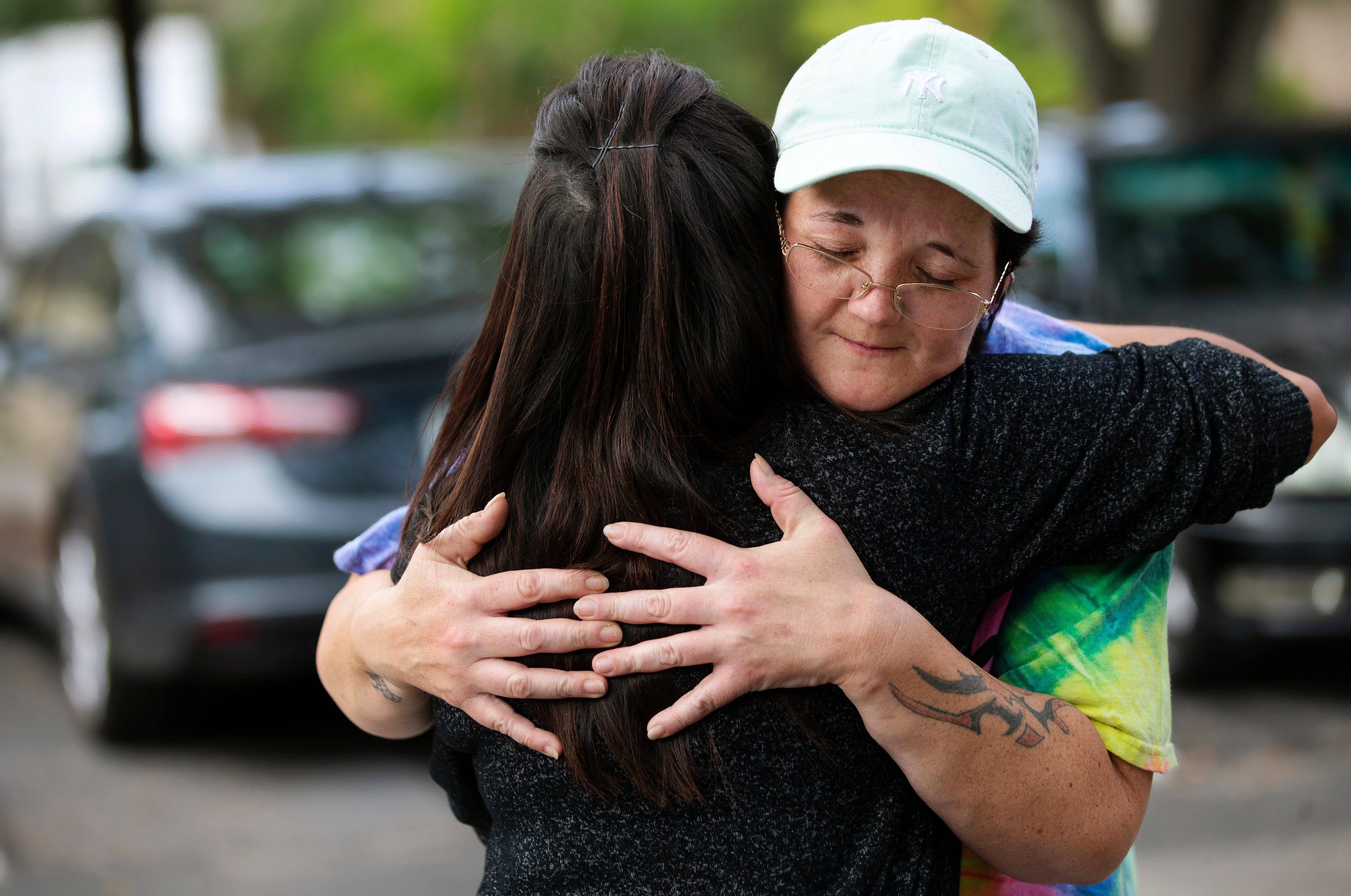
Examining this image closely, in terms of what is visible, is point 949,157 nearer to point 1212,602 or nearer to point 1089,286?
point 1212,602

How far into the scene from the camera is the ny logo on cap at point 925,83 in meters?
1.42

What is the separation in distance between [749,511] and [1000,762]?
350mm

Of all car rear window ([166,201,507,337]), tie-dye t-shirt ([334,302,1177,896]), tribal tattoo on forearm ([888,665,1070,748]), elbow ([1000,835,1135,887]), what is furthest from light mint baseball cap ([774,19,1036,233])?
car rear window ([166,201,507,337])

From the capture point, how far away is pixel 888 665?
1.36 m

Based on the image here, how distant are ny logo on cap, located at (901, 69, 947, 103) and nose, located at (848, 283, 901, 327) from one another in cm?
19

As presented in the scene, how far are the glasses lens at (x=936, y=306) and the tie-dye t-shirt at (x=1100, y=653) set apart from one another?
108mm

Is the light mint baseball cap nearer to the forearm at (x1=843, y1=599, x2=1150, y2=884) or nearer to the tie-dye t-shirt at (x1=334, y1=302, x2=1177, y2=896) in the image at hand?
the tie-dye t-shirt at (x1=334, y1=302, x2=1177, y2=896)

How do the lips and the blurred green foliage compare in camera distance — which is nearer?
the lips

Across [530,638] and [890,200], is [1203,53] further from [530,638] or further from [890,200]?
[530,638]

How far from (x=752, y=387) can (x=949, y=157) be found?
30 cm

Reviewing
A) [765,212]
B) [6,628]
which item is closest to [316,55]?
[6,628]

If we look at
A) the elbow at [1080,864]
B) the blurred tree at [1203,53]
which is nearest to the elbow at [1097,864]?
the elbow at [1080,864]

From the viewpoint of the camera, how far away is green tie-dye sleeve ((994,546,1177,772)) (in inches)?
58.1

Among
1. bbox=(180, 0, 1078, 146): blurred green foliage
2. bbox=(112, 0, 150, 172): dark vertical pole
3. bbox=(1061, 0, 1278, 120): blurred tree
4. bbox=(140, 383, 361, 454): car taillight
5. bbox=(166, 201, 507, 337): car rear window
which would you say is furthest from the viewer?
bbox=(180, 0, 1078, 146): blurred green foliage
